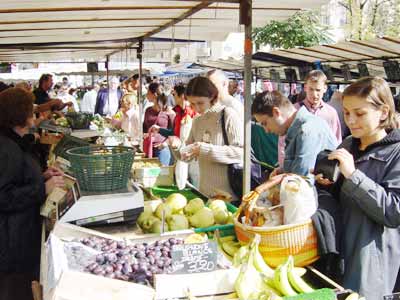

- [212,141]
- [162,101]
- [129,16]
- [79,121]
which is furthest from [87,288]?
[162,101]

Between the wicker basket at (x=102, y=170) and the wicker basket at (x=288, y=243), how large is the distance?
0.84 m

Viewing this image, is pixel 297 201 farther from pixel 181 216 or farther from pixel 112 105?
pixel 112 105

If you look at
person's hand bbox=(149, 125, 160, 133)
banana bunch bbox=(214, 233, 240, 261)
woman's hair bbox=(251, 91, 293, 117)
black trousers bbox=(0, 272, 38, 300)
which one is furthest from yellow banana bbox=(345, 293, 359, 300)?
person's hand bbox=(149, 125, 160, 133)

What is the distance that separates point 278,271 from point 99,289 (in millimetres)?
665

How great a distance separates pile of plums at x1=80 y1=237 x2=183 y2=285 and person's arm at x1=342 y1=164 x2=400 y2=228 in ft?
2.63

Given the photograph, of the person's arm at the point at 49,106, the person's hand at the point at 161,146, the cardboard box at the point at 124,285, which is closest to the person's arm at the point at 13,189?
the cardboard box at the point at 124,285

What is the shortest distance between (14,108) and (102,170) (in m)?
0.78

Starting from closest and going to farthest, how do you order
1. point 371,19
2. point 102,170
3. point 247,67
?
point 102,170, point 247,67, point 371,19

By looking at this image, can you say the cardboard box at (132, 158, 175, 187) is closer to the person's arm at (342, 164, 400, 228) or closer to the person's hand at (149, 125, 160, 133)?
the person's arm at (342, 164, 400, 228)

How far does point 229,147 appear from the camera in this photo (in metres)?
3.35

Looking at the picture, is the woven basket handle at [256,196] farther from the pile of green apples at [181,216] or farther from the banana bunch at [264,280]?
the pile of green apples at [181,216]

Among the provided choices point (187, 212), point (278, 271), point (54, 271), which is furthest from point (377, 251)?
point (54, 271)

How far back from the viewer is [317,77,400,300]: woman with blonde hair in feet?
6.49

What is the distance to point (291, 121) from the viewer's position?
3.11 metres
